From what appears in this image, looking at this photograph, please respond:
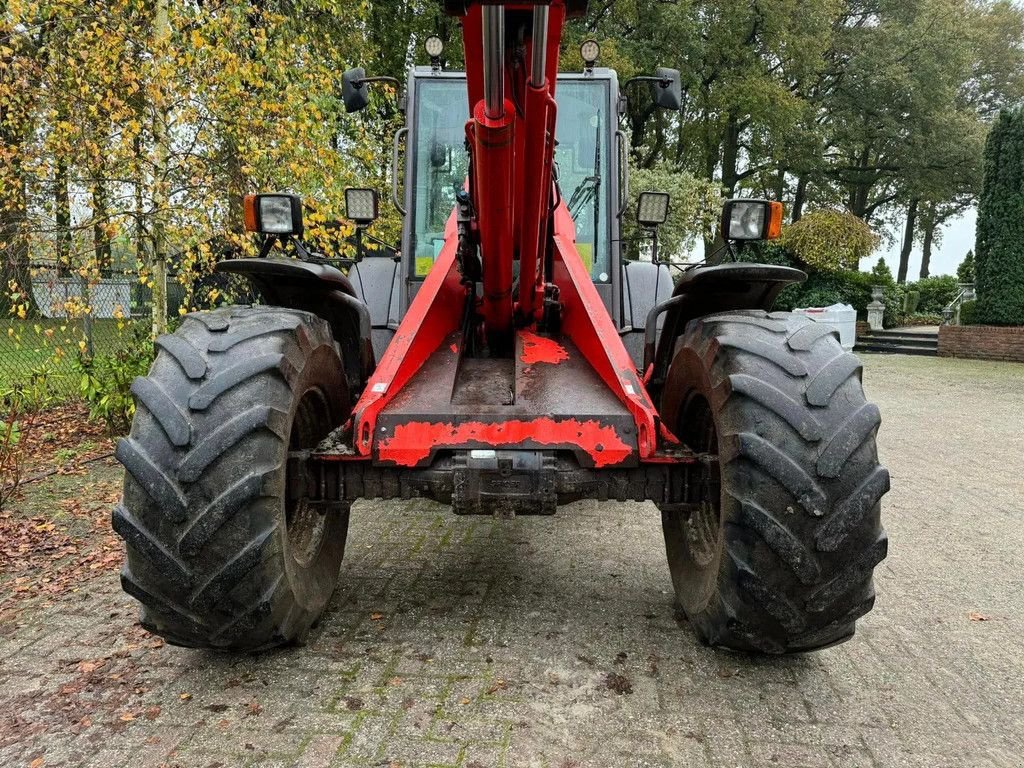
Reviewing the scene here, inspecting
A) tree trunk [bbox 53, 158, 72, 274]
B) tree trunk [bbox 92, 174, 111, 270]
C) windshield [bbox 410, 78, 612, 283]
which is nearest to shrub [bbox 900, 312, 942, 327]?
windshield [bbox 410, 78, 612, 283]

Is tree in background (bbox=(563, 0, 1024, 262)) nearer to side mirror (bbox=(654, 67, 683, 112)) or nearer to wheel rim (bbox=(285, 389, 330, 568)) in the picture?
side mirror (bbox=(654, 67, 683, 112))

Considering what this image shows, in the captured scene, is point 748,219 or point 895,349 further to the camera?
point 895,349

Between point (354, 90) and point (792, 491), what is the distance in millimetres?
3323

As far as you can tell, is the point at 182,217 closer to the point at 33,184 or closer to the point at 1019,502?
the point at 33,184

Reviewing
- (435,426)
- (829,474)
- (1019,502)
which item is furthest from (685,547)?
(1019,502)

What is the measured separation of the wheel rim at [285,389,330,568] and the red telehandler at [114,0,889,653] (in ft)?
0.04

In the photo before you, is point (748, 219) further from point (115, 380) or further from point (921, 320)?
point (921, 320)

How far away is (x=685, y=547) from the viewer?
11.0ft

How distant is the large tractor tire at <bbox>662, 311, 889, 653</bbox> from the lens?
2.53 m

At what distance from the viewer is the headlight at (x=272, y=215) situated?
3.58 metres

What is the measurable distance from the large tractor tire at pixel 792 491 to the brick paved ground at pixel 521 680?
308 millimetres

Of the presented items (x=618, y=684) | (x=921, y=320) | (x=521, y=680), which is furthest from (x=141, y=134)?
(x=921, y=320)

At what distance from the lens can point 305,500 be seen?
3105 mm

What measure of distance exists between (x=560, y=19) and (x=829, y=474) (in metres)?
1.64
